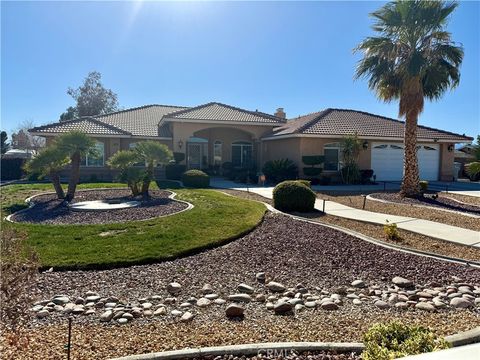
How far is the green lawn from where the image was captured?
6734 millimetres

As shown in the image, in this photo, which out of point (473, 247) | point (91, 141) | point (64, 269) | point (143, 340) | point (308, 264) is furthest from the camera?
point (91, 141)

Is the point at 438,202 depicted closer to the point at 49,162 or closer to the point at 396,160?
the point at 396,160

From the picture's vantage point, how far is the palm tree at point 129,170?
46.2ft

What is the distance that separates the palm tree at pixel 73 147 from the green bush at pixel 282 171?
1265cm

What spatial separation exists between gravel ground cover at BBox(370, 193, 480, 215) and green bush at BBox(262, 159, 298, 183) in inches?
291

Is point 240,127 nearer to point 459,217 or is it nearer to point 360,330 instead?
point 459,217

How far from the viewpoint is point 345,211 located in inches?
491

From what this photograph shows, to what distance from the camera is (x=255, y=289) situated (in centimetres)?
562

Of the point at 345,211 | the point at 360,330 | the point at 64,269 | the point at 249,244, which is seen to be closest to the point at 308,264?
the point at 249,244

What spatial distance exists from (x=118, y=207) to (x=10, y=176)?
62.0 feet

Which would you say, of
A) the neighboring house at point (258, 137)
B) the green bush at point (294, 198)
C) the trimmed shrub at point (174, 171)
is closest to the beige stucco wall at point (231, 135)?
the neighboring house at point (258, 137)

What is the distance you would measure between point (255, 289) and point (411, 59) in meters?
13.5

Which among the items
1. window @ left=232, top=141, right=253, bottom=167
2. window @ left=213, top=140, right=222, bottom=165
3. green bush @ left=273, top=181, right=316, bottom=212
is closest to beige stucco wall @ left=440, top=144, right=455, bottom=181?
window @ left=232, top=141, right=253, bottom=167

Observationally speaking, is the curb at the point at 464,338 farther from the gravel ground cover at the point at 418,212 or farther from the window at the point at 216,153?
the window at the point at 216,153
